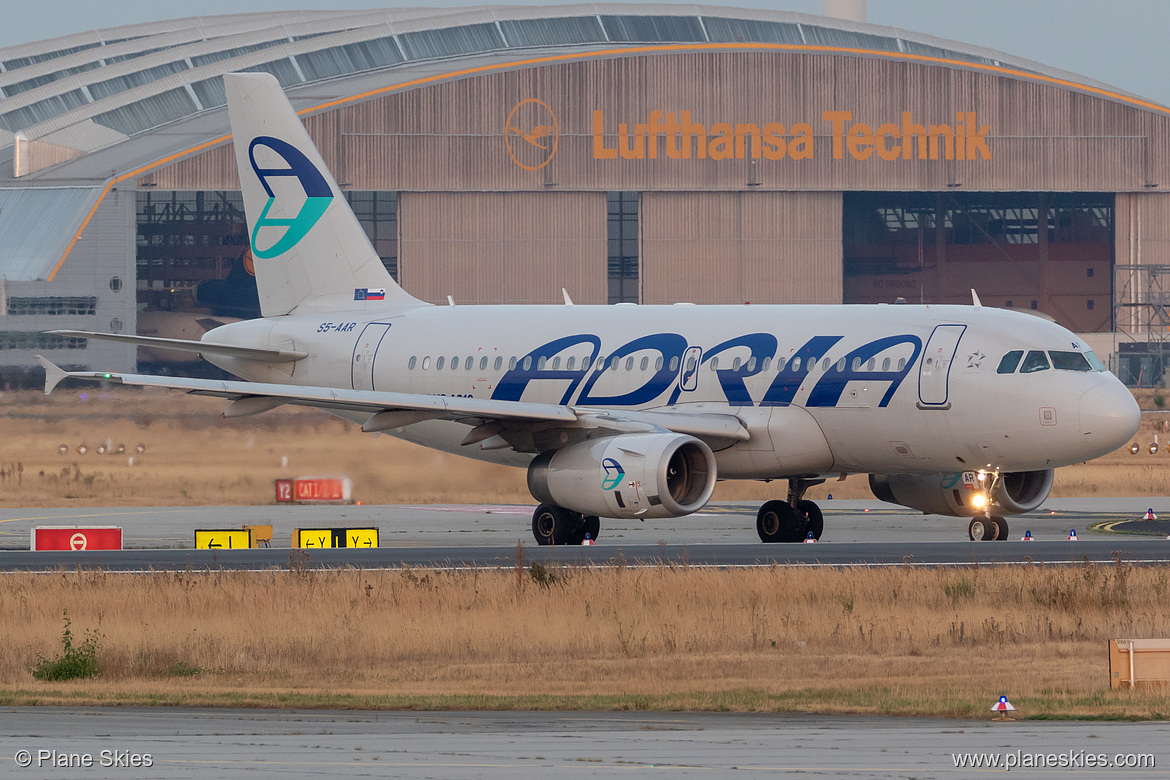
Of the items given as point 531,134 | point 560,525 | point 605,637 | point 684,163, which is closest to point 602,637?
point 605,637

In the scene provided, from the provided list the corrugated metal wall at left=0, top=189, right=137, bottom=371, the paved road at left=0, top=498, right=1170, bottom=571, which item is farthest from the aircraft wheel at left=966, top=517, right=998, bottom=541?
the corrugated metal wall at left=0, top=189, right=137, bottom=371

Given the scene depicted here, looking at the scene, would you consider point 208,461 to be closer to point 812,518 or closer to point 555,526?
point 555,526

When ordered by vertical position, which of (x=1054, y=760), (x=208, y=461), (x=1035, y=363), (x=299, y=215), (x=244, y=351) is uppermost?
(x=299, y=215)

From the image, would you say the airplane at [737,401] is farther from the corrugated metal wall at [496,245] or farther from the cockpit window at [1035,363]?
the corrugated metal wall at [496,245]

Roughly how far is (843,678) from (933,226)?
90.3 m

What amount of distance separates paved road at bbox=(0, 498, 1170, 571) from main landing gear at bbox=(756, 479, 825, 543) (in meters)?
0.62

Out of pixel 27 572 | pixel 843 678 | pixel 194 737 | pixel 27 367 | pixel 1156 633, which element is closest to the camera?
pixel 194 737

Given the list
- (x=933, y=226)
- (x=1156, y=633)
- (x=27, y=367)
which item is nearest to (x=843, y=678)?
(x=1156, y=633)

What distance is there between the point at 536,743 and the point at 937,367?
20.2m

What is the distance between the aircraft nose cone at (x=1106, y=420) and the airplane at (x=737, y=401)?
0.12ft

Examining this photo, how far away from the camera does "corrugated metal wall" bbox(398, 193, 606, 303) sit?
92.1m

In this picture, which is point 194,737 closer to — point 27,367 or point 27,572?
point 27,572

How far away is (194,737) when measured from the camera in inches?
568

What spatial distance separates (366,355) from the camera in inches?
1577
